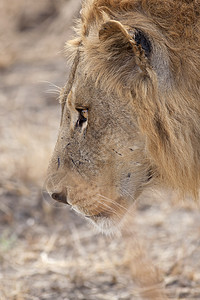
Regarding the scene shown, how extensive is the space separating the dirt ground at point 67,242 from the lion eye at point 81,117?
333 mm

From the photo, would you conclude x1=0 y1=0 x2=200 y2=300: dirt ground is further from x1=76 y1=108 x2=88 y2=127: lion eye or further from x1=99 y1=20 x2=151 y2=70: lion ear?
x1=99 y1=20 x2=151 y2=70: lion ear

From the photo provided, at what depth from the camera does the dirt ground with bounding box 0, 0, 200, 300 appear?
2764mm

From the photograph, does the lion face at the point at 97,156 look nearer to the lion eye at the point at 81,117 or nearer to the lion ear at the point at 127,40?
the lion eye at the point at 81,117

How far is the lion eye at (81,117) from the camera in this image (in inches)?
84.0

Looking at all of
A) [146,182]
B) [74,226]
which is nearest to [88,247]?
[74,226]

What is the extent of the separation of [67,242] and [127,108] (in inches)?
63.3

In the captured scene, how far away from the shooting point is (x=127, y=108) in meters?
2.02

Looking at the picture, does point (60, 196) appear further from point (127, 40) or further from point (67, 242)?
point (67, 242)

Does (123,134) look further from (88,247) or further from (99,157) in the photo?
(88,247)

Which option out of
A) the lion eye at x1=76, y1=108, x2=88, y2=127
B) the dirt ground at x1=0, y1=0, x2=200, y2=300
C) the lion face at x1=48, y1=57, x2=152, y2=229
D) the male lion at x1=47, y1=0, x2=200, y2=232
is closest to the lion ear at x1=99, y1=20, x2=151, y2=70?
the male lion at x1=47, y1=0, x2=200, y2=232

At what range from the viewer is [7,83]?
6.64 meters

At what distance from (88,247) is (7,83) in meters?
3.72

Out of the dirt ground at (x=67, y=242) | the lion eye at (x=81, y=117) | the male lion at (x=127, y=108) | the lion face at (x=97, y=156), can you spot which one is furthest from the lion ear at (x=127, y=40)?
the dirt ground at (x=67, y=242)

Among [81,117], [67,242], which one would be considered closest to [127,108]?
[81,117]
